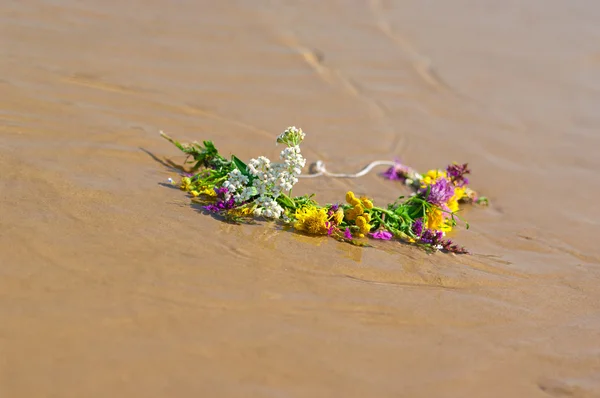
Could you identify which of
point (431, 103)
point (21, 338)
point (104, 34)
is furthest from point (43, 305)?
point (431, 103)

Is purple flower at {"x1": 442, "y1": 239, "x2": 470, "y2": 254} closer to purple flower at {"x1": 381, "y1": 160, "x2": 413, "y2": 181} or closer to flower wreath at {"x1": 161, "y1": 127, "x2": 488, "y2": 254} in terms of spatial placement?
flower wreath at {"x1": 161, "y1": 127, "x2": 488, "y2": 254}

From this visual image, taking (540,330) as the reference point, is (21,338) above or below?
below

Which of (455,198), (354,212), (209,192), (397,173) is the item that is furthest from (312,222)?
(397,173)

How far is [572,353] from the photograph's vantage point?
9.27ft

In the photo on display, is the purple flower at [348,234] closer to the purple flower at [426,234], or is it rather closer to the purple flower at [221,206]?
the purple flower at [426,234]

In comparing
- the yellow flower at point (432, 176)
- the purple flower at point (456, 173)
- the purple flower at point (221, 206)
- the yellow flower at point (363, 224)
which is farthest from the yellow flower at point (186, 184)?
the purple flower at point (456, 173)

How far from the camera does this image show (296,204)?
352 centimetres

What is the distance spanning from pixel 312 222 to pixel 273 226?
0.18m

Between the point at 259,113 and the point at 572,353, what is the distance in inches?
128

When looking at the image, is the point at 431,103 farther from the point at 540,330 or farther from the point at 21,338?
the point at 21,338

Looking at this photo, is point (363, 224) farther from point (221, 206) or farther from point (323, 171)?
point (323, 171)

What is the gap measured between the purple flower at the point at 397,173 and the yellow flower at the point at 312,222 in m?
1.65

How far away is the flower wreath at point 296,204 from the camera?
338cm

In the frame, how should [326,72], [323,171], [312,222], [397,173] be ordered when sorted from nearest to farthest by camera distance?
[312,222] → [323,171] → [397,173] → [326,72]
